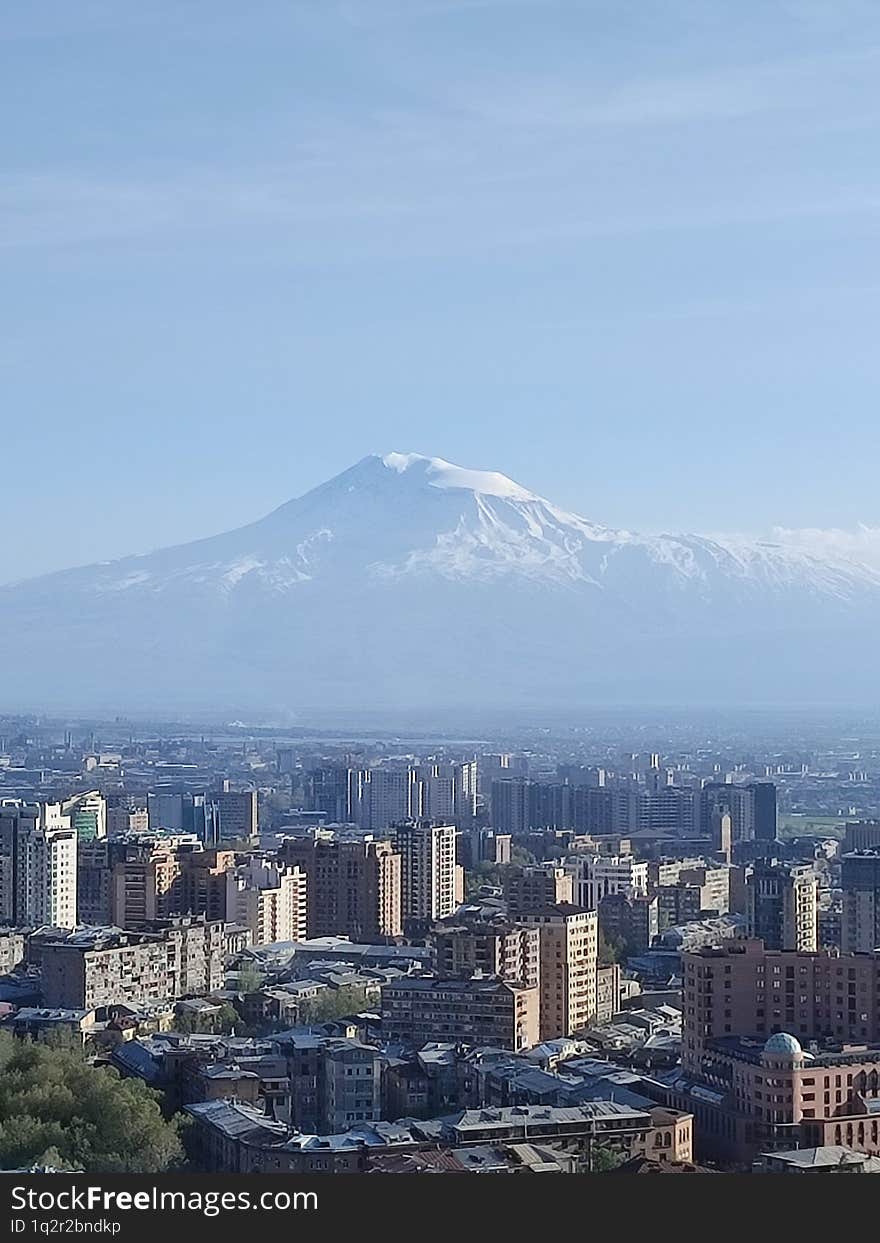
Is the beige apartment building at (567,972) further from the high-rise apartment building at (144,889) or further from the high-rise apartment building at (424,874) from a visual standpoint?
the high-rise apartment building at (424,874)

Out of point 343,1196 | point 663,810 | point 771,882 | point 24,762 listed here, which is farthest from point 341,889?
point 24,762

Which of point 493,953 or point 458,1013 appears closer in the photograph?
point 458,1013

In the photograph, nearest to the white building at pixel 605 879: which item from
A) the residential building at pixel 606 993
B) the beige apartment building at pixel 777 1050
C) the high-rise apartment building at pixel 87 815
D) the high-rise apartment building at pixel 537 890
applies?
the high-rise apartment building at pixel 537 890

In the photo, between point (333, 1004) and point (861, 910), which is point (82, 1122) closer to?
point (333, 1004)

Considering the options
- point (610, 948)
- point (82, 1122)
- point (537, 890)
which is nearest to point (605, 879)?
point (537, 890)

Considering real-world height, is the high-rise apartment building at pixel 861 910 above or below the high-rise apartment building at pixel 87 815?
below

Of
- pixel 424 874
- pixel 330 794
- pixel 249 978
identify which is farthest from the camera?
pixel 330 794

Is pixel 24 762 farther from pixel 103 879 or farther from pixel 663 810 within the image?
pixel 103 879
